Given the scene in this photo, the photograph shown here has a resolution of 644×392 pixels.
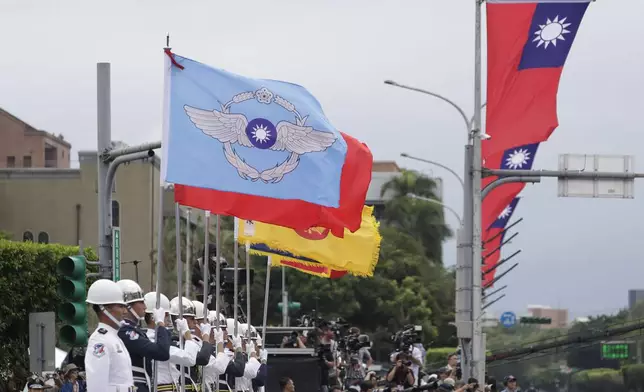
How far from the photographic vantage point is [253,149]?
48.3ft

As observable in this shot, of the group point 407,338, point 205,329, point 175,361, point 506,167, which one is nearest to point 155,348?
point 175,361

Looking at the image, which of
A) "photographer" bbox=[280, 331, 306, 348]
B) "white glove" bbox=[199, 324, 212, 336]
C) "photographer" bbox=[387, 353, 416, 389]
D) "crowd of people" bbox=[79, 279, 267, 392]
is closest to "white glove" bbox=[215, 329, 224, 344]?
"crowd of people" bbox=[79, 279, 267, 392]

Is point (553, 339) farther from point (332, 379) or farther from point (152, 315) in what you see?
point (152, 315)

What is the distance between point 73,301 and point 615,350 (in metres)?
24.8

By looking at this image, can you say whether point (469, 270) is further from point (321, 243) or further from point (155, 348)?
point (155, 348)

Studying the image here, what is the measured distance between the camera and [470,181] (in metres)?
26.7

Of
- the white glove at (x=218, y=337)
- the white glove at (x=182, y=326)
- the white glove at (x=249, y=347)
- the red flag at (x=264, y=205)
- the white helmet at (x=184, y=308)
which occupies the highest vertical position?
the red flag at (x=264, y=205)

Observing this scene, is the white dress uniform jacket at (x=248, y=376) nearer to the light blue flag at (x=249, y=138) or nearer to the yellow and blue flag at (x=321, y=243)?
the light blue flag at (x=249, y=138)

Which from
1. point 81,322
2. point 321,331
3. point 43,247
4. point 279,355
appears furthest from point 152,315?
point 43,247

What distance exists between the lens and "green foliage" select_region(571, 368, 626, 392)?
35531mm

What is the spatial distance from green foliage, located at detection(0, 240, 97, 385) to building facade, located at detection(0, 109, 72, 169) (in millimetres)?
34271

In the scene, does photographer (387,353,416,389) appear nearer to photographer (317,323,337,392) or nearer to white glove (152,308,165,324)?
photographer (317,323,337,392)

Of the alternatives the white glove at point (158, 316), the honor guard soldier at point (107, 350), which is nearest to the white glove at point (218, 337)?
the white glove at point (158, 316)

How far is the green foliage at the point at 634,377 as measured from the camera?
36031 millimetres
